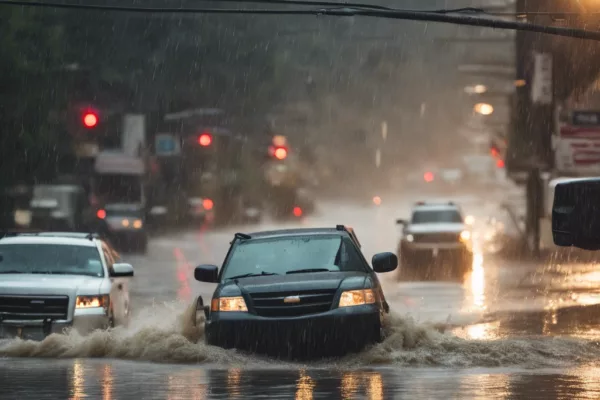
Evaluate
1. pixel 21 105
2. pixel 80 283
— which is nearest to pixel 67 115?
pixel 21 105

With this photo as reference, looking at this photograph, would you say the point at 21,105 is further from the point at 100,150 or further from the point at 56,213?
the point at 100,150

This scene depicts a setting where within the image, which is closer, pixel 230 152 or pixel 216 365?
pixel 216 365

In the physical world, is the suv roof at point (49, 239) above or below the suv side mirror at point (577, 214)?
above

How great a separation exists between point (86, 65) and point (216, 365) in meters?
46.2

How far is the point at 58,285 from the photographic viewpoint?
16.4 meters

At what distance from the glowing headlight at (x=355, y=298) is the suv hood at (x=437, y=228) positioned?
69.6 ft

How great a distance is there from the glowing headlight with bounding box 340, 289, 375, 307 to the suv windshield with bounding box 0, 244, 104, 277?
4.66 meters

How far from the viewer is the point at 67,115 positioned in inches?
2160

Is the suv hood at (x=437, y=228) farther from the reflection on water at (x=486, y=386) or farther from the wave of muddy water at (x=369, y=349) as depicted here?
the reflection on water at (x=486, y=386)

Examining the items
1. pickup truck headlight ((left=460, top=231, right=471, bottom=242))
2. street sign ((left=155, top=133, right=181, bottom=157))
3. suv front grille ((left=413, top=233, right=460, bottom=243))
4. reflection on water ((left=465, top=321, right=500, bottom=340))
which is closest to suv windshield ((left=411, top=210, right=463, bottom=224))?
pickup truck headlight ((left=460, top=231, right=471, bottom=242))

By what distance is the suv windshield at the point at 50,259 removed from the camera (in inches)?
688

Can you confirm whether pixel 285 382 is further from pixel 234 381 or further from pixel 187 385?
pixel 187 385

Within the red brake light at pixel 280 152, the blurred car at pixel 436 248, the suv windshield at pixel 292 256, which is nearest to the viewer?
the suv windshield at pixel 292 256

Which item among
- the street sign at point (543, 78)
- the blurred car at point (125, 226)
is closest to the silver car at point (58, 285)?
the street sign at point (543, 78)
